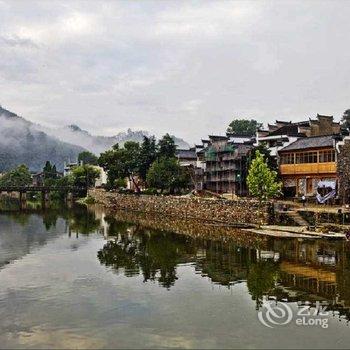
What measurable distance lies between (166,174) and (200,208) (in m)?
17.2

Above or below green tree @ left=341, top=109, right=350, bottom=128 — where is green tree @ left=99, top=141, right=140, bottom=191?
below

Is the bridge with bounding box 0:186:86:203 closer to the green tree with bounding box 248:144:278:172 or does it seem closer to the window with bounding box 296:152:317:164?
the green tree with bounding box 248:144:278:172

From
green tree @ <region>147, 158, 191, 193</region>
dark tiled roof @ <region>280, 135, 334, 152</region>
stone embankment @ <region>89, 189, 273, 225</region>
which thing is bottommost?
stone embankment @ <region>89, 189, 273, 225</region>

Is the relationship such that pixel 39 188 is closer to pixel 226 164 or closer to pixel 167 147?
pixel 167 147

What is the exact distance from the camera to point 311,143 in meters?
71.0

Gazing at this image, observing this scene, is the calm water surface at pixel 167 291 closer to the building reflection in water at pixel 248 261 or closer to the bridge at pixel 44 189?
the building reflection in water at pixel 248 261

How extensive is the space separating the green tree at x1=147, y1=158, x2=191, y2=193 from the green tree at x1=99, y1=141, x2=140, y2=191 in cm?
1227

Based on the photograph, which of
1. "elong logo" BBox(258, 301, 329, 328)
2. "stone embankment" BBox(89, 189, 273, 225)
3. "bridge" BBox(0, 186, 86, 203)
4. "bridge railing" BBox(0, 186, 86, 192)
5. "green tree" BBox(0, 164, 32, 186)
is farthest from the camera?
"green tree" BBox(0, 164, 32, 186)

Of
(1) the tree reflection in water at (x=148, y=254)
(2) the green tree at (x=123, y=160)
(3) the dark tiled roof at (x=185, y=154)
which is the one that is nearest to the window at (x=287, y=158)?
(1) the tree reflection in water at (x=148, y=254)

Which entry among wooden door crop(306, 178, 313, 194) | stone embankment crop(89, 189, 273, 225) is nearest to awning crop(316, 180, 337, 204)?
wooden door crop(306, 178, 313, 194)

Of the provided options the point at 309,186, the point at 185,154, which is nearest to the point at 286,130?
the point at 309,186

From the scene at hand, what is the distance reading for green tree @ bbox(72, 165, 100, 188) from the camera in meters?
153

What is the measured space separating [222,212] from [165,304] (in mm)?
43636

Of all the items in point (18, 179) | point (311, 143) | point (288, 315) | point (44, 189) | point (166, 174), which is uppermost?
point (311, 143)
